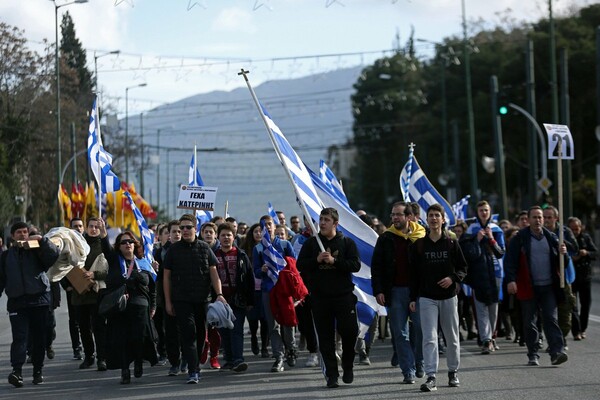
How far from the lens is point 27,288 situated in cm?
1438

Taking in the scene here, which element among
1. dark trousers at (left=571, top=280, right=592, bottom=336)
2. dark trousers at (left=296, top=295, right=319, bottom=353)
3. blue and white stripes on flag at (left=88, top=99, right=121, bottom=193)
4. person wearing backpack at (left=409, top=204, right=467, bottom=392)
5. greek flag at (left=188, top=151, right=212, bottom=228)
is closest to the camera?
person wearing backpack at (left=409, top=204, right=467, bottom=392)

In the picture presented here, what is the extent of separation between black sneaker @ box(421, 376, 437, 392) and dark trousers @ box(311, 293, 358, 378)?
958 mm

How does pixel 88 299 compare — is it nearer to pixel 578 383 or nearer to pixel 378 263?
pixel 378 263

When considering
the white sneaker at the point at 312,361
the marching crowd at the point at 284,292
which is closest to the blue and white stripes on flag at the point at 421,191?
the marching crowd at the point at 284,292

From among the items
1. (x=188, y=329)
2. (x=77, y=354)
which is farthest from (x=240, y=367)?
(x=77, y=354)

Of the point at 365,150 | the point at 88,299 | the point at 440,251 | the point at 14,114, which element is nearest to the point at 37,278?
the point at 88,299

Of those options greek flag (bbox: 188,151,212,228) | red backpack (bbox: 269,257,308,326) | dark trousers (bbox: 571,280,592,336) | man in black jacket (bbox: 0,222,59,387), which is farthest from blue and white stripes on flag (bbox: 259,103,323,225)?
greek flag (bbox: 188,151,212,228)

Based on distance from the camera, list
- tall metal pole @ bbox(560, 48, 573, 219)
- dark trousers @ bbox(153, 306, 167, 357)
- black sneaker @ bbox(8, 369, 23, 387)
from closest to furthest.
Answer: black sneaker @ bbox(8, 369, 23, 387), dark trousers @ bbox(153, 306, 167, 357), tall metal pole @ bbox(560, 48, 573, 219)

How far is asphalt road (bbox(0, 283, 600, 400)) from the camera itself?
41.3ft

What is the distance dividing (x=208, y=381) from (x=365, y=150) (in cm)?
Answer: 9258

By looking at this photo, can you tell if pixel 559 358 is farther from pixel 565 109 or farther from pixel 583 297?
pixel 565 109

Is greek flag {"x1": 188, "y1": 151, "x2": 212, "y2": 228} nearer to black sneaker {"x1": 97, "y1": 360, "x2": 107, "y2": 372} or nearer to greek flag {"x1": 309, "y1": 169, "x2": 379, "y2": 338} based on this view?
black sneaker {"x1": 97, "y1": 360, "x2": 107, "y2": 372}

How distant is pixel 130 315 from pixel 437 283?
3.71 m

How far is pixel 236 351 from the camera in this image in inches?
599
